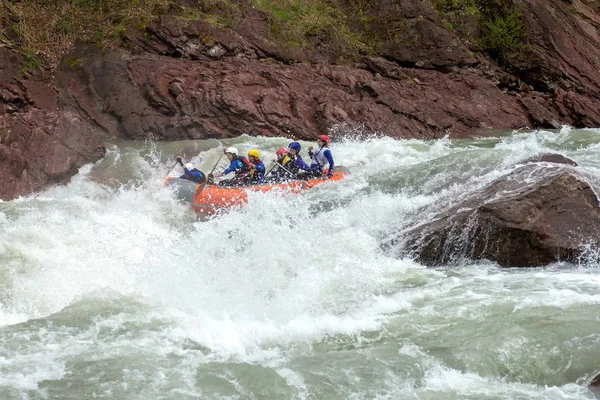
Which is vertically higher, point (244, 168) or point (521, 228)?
point (521, 228)

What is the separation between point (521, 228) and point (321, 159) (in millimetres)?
6653

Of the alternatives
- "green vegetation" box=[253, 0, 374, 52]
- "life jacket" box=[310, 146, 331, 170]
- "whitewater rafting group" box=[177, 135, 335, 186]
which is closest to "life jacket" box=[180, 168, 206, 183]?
"whitewater rafting group" box=[177, 135, 335, 186]

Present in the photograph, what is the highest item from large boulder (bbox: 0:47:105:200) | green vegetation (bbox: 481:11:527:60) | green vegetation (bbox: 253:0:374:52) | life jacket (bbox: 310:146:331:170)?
green vegetation (bbox: 481:11:527:60)

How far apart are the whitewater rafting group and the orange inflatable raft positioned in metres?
0.27

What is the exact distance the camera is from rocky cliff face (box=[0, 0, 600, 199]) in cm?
1631

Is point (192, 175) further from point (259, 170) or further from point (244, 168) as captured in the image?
point (259, 170)

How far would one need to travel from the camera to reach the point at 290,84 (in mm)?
19031

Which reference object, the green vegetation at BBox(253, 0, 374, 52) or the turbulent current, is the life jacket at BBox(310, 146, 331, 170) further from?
the green vegetation at BBox(253, 0, 374, 52)

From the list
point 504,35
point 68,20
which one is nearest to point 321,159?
point 68,20

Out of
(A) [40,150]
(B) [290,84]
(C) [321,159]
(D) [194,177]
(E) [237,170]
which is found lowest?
(A) [40,150]

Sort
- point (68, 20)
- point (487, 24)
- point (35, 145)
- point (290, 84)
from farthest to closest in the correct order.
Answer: point (487, 24), point (68, 20), point (290, 84), point (35, 145)

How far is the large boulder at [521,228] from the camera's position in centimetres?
854

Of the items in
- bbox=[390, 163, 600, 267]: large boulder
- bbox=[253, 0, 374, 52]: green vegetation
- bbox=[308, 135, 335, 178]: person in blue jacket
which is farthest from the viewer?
bbox=[253, 0, 374, 52]: green vegetation

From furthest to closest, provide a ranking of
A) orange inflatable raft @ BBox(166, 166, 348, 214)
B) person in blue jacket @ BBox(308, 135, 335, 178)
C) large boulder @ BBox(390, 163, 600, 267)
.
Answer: person in blue jacket @ BBox(308, 135, 335, 178), orange inflatable raft @ BBox(166, 166, 348, 214), large boulder @ BBox(390, 163, 600, 267)
